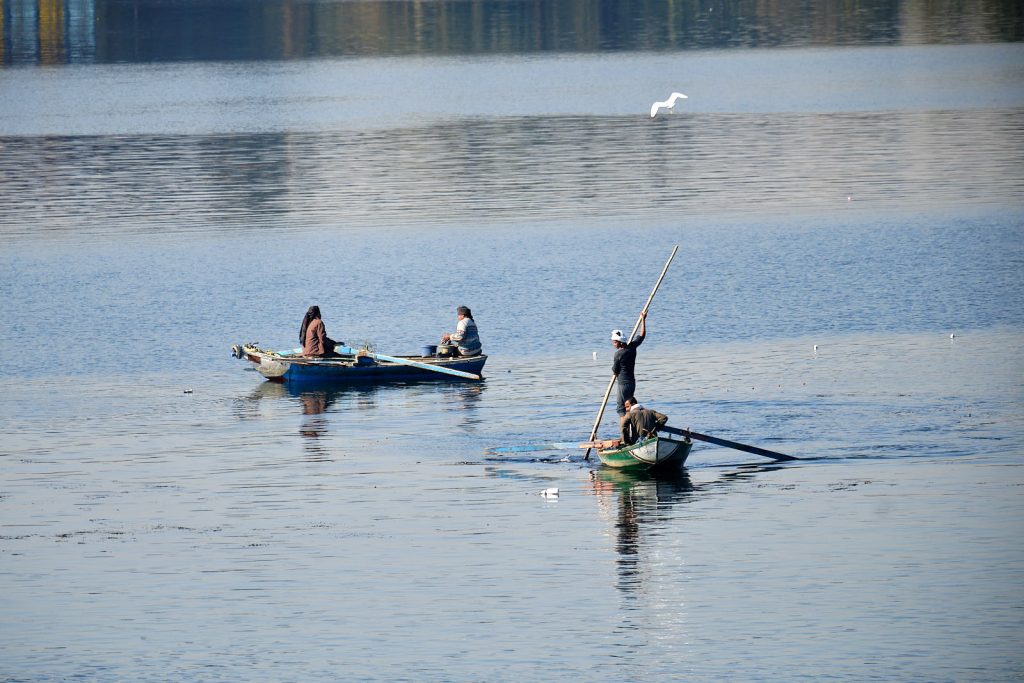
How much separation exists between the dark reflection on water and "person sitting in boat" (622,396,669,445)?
111864 millimetres

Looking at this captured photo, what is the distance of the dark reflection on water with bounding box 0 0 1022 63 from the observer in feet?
484

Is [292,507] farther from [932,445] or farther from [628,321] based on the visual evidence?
[628,321]

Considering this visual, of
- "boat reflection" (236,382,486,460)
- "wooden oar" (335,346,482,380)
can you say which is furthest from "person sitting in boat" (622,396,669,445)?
"wooden oar" (335,346,482,380)

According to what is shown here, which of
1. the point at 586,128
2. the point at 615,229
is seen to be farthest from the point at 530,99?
the point at 615,229

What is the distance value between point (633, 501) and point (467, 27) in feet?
465

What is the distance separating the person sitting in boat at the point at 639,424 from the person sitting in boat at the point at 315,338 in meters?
11.2

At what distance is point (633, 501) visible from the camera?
95.6 ft

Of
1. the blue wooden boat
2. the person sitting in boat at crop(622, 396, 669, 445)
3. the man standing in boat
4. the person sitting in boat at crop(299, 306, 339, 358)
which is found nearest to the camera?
the person sitting in boat at crop(622, 396, 669, 445)

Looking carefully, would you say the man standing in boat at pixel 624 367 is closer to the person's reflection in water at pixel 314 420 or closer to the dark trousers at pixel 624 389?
the dark trousers at pixel 624 389

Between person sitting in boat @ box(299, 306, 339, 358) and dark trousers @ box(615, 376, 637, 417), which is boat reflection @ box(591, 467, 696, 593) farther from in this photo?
person sitting in boat @ box(299, 306, 339, 358)

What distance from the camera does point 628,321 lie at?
1859 inches

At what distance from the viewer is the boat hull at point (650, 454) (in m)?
29.5

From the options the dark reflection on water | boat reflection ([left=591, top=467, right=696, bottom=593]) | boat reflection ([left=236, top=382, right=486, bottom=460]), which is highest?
the dark reflection on water

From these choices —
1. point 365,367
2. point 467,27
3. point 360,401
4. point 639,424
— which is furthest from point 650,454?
point 467,27
